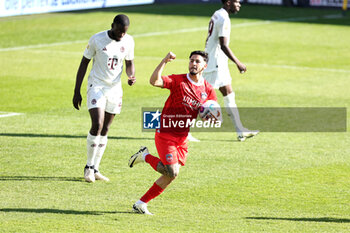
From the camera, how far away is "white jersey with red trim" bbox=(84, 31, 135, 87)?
10625mm

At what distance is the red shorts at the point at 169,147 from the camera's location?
8.96m

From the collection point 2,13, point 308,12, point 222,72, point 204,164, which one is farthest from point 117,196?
point 308,12

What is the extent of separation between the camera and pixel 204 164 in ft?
38.9

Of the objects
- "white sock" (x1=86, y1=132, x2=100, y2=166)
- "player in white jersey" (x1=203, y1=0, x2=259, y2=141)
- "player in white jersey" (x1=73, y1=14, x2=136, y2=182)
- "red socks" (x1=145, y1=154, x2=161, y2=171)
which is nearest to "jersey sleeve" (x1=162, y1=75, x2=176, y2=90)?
"red socks" (x1=145, y1=154, x2=161, y2=171)

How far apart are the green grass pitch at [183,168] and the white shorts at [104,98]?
1065 millimetres

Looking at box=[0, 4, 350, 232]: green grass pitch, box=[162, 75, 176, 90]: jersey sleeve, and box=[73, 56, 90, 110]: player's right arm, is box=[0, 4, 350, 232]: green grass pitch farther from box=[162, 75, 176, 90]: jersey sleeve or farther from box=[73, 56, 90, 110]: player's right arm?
box=[162, 75, 176, 90]: jersey sleeve

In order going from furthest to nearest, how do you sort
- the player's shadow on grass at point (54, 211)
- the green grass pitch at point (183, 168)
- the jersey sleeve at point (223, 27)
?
the jersey sleeve at point (223, 27)
the player's shadow on grass at point (54, 211)
the green grass pitch at point (183, 168)

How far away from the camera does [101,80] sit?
1073 cm

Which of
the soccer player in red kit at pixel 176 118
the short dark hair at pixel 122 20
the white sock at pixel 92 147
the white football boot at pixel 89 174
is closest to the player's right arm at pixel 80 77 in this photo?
the white sock at pixel 92 147

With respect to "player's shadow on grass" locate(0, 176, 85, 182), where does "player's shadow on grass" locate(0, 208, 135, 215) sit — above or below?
above

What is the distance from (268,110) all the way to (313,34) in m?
15.1

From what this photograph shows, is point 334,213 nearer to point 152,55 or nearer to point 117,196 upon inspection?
point 117,196

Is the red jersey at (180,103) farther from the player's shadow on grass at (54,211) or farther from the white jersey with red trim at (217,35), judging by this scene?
the white jersey with red trim at (217,35)

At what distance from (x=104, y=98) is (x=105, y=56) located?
620 millimetres
